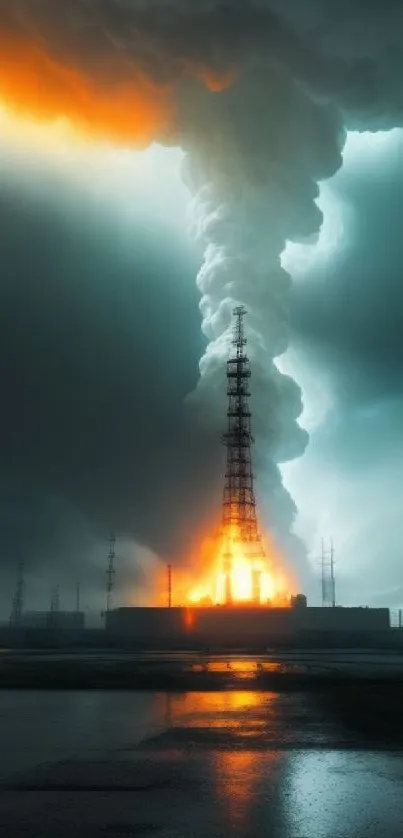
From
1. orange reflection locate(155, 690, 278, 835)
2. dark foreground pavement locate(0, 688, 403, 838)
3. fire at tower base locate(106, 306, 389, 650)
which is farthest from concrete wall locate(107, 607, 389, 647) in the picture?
dark foreground pavement locate(0, 688, 403, 838)

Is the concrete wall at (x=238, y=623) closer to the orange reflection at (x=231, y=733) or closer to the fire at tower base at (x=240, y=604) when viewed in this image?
the fire at tower base at (x=240, y=604)

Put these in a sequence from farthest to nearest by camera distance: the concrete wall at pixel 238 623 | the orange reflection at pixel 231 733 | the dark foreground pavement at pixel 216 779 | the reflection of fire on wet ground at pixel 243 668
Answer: the concrete wall at pixel 238 623, the reflection of fire on wet ground at pixel 243 668, the orange reflection at pixel 231 733, the dark foreground pavement at pixel 216 779

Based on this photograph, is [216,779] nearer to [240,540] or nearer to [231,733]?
[231,733]

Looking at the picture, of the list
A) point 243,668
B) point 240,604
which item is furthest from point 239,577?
point 243,668

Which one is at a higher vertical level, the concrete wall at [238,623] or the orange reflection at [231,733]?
the concrete wall at [238,623]

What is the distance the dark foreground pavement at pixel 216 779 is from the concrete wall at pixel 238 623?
2734 inches

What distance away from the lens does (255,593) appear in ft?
324

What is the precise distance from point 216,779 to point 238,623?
80297 millimetres

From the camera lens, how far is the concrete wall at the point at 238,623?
306ft

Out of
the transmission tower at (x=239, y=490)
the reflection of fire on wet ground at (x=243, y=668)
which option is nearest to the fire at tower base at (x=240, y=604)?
the transmission tower at (x=239, y=490)

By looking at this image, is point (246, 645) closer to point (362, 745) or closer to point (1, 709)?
point (1, 709)

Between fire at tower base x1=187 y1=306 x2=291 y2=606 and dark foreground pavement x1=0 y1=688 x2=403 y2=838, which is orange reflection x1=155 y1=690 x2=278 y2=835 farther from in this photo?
fire at tower base x1=187 y1=306 x2=291 y2=606

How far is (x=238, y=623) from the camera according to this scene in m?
93.5

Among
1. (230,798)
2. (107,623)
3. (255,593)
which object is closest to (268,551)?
(255,593)
